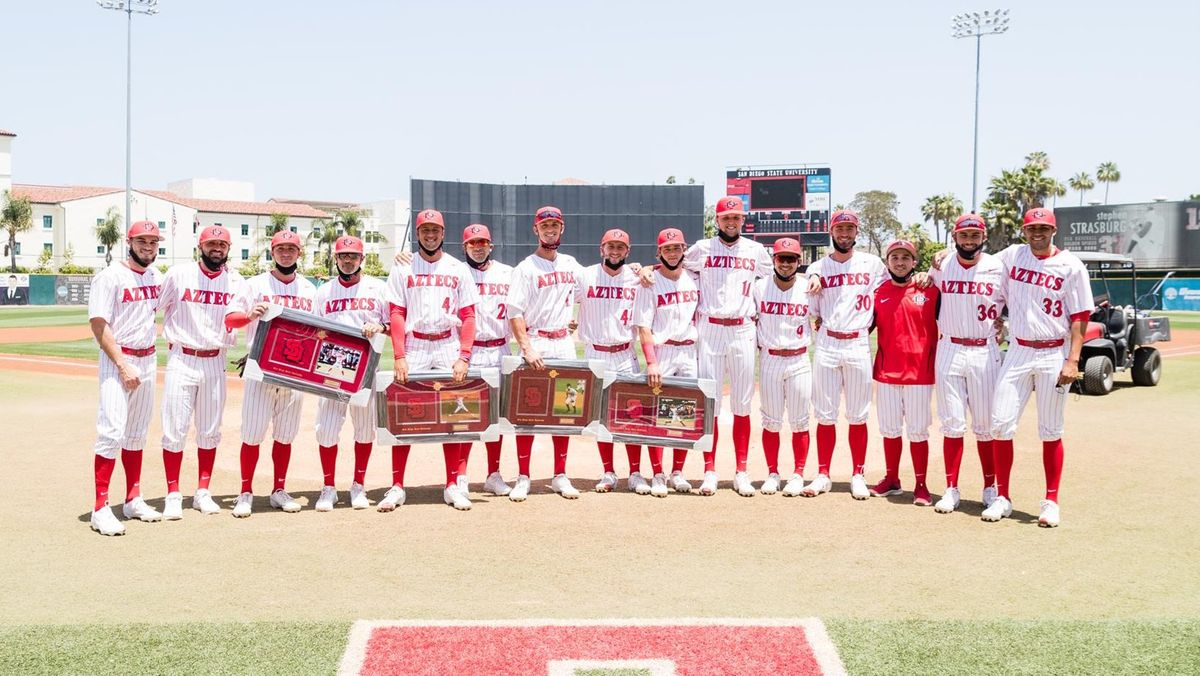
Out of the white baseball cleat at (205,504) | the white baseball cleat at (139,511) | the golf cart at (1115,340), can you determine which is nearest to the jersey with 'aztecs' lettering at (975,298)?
the white baseball cleat at (205,504)

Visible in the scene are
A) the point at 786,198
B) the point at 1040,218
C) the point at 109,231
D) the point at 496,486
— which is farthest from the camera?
the point at 109,231

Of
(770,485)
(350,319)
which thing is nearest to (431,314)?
(350,319)

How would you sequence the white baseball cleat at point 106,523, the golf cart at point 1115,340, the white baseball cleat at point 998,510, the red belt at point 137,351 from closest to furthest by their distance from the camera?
the white baseball cleat at point 106,523
the red belt at point 137,351
the white baseball cleat at point 998,510
the golf cart at point 1115,340

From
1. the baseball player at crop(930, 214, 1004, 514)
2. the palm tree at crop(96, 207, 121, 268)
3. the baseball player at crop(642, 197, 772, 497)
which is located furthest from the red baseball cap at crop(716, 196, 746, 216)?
the palm tree at crop(96, 207, 121, 268)

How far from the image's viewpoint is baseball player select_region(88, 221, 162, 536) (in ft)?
21.7

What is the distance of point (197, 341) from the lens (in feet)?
22.6

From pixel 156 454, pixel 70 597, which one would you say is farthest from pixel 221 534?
pixel 156 454

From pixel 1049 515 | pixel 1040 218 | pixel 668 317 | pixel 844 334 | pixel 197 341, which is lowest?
pixel 1049 515

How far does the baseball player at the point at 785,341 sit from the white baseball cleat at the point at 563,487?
156cm

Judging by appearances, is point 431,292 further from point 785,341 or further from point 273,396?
point 785,341

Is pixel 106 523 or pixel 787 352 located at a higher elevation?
pixel 787 352

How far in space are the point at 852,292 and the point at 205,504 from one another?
521 cm

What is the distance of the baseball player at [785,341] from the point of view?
767cm

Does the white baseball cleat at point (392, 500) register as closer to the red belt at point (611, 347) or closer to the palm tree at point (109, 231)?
the red belt at point (611, 347)
